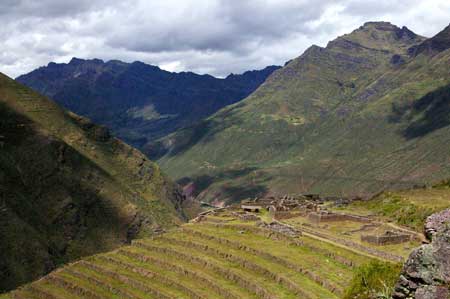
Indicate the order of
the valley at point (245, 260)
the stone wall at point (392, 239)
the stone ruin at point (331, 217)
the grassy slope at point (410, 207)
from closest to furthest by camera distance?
the valley at point (245, 260)
the stone wall at point (392, 239)
the grassy slope at point (410, 207)
the stone ruin at point (331, 217)

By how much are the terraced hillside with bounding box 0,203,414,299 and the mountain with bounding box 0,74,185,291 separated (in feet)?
178

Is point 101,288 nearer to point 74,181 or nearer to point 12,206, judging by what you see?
point 12,206

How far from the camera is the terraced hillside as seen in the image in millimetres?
55625

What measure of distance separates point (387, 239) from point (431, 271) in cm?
4505

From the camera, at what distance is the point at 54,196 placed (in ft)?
528

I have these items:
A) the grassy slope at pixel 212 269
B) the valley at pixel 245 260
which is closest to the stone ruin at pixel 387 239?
the valley at pixel 245 260

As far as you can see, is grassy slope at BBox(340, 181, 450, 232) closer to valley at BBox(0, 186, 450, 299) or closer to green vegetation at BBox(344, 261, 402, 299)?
valley at BBox(0, 186, 450, 299)

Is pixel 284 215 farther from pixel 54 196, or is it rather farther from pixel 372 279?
pixel 54 196

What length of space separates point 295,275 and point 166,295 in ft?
49.5

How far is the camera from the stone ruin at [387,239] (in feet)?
204

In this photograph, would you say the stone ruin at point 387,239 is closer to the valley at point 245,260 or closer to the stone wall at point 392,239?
the stone wall at point 392,239

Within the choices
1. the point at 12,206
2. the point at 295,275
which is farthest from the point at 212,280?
the point at 12,206

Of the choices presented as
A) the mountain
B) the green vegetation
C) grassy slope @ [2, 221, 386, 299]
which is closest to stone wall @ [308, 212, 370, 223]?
grassy slope @ [2, 221, 386, 299]

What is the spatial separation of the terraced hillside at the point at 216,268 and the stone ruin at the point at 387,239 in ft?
10.7
